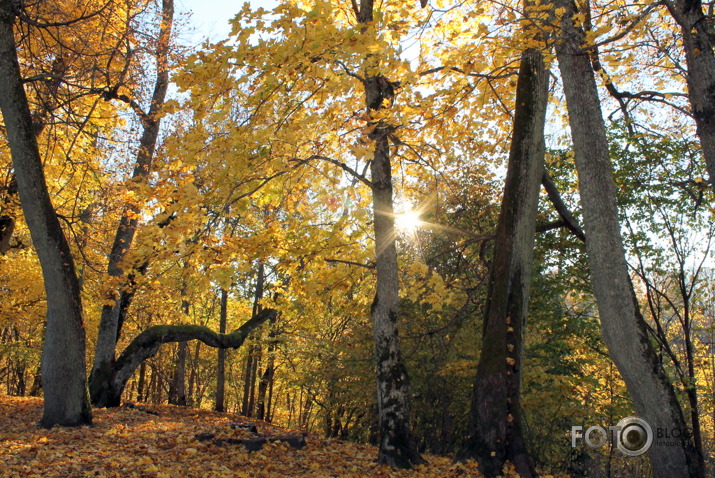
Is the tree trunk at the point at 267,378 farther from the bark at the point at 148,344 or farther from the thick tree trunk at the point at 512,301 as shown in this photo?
the thick tree trunk at the point at 512,301

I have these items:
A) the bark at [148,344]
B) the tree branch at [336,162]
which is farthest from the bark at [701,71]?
the bark at [148,344]

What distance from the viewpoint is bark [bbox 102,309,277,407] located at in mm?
10672

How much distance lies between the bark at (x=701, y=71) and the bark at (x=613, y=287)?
909 millimetres

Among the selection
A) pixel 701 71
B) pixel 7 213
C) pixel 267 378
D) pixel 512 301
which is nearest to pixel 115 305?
pixel 7 213

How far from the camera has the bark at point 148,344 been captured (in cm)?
1067

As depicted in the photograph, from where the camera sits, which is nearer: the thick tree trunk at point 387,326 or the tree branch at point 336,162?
the thick tree trunk at point 387,326

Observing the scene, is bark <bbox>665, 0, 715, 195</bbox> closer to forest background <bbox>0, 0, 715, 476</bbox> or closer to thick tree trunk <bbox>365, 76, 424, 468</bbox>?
forest background <bbox>0, 0, 715, 476</bbox>

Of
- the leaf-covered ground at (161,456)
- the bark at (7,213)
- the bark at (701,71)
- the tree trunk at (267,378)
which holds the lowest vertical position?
the leaf-covered ground at (161,456)

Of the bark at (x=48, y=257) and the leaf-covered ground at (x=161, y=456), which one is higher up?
the bark at (x=48, y=257)

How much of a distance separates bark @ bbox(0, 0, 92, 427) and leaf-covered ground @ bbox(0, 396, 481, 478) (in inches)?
19.5

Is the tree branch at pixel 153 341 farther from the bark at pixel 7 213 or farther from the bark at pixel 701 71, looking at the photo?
the bark at pixel 701 71

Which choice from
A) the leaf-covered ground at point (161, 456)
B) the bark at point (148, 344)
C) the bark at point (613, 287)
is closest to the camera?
the leaf-covered ground at point (161, 456)

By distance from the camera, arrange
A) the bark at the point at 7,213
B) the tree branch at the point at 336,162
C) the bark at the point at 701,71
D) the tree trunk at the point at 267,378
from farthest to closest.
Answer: the tree trunk at the point at 267,378
the bark at the point at 7,213
the tree branch at the point at 336,162
the bark at the point at 701,71

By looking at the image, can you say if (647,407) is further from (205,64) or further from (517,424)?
(205,64)
